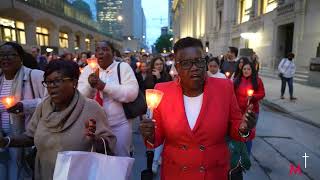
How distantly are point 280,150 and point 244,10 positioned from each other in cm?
2997

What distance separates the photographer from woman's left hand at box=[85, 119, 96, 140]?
2.27m

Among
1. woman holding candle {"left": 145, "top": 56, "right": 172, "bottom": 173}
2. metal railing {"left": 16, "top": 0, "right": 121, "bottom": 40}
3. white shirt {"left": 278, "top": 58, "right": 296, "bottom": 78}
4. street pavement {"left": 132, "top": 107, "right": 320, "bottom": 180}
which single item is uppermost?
metal railing {"left": 16, "top": 0, "right": 121, "bottom": 40}

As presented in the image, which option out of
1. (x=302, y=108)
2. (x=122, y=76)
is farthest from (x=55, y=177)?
(x=302, y=108)

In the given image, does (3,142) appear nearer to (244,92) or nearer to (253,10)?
(244,92)

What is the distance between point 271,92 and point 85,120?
13.4 m

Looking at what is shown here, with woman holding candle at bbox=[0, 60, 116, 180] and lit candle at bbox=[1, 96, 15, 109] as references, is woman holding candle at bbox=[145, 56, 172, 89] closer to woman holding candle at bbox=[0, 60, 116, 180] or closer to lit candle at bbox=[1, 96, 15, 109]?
lit candle at bbox=[1, 96, 15, 109]

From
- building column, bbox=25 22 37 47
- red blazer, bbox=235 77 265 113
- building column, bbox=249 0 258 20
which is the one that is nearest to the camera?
red blazer, bbox=235 77 265 113

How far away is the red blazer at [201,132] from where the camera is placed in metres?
2.29

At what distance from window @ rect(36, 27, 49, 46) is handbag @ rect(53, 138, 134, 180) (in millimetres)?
39831

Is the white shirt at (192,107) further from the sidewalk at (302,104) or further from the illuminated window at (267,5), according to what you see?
the illuminated window at (267,5)

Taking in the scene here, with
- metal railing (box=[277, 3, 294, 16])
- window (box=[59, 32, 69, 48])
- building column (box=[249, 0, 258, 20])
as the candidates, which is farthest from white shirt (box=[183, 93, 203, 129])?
window (box=[59, 32, 69, 48])

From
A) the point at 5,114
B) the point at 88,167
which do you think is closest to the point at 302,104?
the point at 5,114

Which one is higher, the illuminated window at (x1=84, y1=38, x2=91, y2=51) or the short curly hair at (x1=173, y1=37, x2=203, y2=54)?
the illuminated window at (x1=84, y1=38, x2=91, y2=51)

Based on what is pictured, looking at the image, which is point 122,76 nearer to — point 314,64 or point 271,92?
point 271,92
